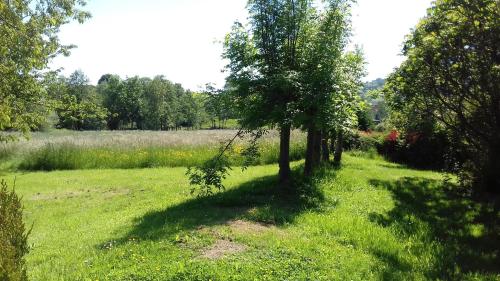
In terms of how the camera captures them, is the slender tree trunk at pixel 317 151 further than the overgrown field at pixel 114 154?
No

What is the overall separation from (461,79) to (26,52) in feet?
31.8

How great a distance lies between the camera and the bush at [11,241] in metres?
3.70

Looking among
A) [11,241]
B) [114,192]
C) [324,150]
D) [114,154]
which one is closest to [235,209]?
[11,241]

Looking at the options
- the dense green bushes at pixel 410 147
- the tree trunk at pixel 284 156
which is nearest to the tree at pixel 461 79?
the tree trunk at pixel 284 156

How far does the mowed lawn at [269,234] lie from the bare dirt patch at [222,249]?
15 millimetres

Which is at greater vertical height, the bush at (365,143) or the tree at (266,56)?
the tree at (266,56)

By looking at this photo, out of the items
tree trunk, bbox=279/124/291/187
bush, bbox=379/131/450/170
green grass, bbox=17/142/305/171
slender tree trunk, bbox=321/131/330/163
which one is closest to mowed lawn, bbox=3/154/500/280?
tree trunk, bbox=279/124/291/187

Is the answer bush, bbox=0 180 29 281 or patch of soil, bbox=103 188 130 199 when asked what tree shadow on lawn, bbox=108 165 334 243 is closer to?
bush, bbox=0 180 29 281

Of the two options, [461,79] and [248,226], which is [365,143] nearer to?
[461,79]

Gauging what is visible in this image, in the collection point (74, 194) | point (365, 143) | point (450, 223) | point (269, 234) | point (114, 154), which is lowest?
point (74, 194)

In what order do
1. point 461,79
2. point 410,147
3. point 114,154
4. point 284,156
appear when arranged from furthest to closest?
point 410,147
point 114,154
point 284,156
point 461,79

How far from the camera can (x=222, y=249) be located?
6.18 meters

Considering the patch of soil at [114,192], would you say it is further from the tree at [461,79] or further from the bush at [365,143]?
the bush at [365,143]

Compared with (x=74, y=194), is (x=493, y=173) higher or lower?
higher
